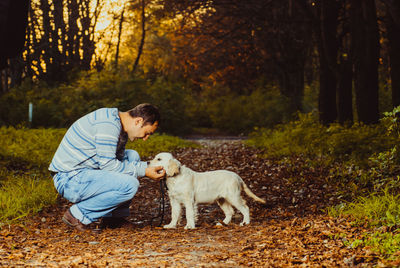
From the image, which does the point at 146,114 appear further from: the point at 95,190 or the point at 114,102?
the point at 114,102

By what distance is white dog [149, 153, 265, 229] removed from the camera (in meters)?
5.66

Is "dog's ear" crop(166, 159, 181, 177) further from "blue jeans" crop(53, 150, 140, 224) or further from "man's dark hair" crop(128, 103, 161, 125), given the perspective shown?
"man's dark hair" crop(128, 103, 161, 125)

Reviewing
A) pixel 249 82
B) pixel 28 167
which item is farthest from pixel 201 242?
pixel 249 82

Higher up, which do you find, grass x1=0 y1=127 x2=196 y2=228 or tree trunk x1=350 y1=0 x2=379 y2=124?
tree trunk x1=350 y1=0 x2=379 y2=124

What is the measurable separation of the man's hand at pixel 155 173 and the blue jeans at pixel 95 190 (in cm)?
18

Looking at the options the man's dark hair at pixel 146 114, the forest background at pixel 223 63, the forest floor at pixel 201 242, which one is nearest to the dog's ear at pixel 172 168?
the man's dark hair at pixel 146 114

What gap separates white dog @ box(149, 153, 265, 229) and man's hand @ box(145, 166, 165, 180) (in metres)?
0.08

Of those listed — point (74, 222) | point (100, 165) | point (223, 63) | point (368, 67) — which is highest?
point (223, 63)

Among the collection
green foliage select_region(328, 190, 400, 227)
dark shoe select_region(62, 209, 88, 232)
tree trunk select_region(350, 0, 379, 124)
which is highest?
tree trunk select_region(350, 0, 379, 124)

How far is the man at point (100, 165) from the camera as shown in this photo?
5449mm

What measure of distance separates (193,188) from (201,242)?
1.11 meters

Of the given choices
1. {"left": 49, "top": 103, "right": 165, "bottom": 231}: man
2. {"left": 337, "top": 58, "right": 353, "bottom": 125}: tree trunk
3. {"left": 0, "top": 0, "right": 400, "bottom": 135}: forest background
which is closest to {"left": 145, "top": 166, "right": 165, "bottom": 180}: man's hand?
{"left": 49, "top": 103, "right": 165, "bottom": 231}: man

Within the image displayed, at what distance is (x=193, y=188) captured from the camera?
19.3 ft

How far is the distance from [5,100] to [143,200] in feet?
45.9
